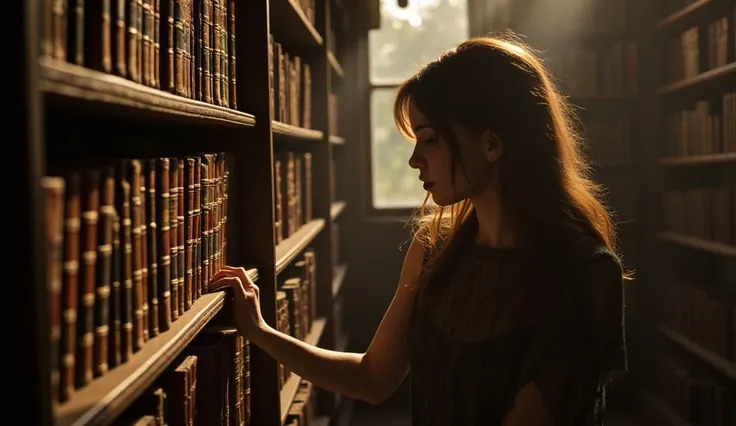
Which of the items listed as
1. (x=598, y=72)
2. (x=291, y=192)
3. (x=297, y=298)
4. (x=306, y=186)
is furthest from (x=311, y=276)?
(x=598, y=72)

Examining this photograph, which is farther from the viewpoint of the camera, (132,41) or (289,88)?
(289,88)

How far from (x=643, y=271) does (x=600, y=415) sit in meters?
2.90

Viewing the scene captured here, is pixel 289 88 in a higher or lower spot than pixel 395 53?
lower

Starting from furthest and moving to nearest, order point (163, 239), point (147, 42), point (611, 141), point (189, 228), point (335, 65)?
point (611, 141) → point (335, 65) → point (189, 228) → point (163, 239) → point (147, 42)

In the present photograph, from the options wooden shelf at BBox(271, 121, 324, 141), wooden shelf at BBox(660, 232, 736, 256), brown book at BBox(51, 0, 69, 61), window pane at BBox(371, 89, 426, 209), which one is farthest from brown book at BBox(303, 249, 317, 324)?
brown book at BBox(51, 0, 69, 61)

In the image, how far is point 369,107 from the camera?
443cm

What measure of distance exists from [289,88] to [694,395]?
7.68 feet

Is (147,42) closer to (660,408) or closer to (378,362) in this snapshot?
(378,362)

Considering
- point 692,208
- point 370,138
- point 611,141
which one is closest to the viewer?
point 692,208

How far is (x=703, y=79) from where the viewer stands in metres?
3.40

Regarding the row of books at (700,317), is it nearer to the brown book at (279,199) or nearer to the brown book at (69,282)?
the brown book at (279,199)

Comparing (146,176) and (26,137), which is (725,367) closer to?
(146,176)

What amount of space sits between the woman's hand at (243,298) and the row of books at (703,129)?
237cm

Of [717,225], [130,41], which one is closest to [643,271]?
[717,225]
